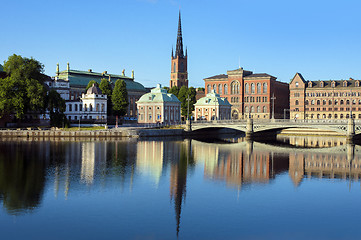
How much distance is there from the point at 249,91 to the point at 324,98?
1147 inches

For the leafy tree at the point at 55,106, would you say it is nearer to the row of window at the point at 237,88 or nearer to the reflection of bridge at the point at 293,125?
the reflection of bridge at the point at 293,125

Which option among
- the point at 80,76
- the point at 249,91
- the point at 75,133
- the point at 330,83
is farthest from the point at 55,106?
the point at 330,83

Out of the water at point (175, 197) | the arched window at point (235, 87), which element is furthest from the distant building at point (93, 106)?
the arched window at point (235, 87)

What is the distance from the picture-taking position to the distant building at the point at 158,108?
136m

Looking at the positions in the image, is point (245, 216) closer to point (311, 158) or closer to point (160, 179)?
point (160, 179)

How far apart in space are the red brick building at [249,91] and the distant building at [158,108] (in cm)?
4488

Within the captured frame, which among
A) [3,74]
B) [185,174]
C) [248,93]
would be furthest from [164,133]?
[248,93]

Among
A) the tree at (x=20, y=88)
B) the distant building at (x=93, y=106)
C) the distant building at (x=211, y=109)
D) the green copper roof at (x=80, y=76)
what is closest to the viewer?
the tree at (x=20, y=88)

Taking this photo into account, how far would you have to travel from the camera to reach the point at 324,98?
540 ft

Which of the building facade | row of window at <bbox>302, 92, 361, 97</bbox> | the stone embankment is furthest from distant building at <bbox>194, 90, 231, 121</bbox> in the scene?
the stone embankment

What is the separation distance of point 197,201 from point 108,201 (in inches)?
304

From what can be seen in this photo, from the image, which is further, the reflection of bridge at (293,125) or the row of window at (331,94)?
the row of window at (331,94)

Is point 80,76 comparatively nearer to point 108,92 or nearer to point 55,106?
point 108,92

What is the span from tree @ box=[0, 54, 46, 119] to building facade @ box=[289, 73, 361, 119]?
99.2 meters
